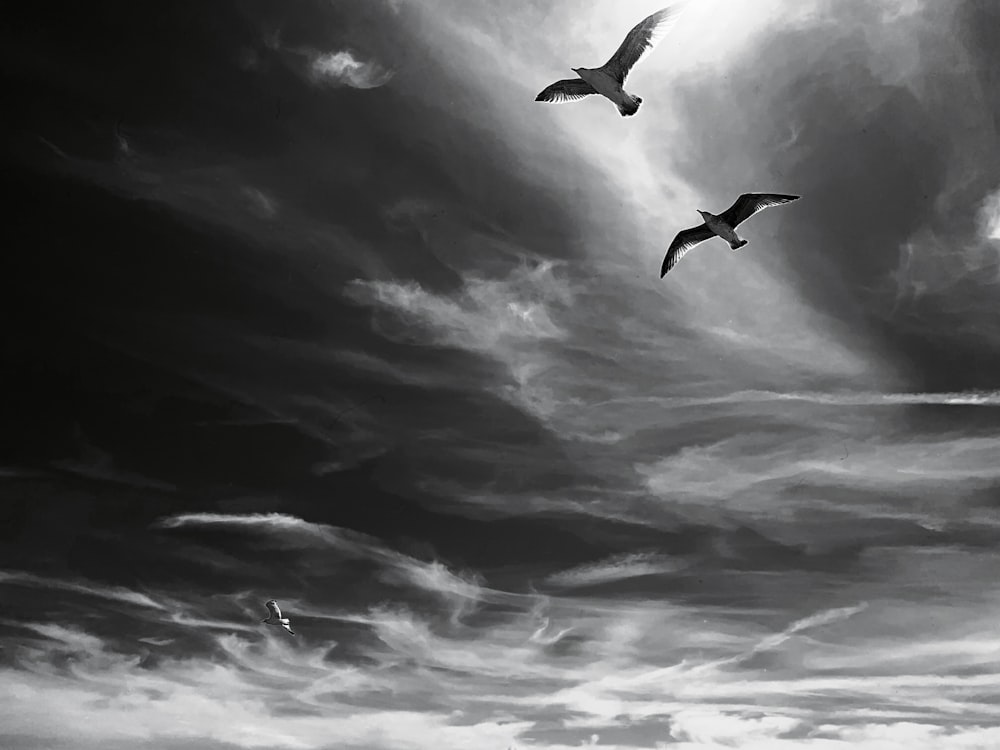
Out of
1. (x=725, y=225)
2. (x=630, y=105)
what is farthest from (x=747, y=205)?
(x=630, y=105)

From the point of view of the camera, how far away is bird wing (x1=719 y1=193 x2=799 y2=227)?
2106 centimetres

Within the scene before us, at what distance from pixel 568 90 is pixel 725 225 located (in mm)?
5719

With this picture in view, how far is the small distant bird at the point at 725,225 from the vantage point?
21280 mm

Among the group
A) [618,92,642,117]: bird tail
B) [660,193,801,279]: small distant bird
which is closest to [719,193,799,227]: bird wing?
[660,193,801,279]: small distant bird

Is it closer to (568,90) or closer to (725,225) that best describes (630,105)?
(568,90)

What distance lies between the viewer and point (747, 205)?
21.8 metres

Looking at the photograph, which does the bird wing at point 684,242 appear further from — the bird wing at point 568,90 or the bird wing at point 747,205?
the bird wing at point 568,90

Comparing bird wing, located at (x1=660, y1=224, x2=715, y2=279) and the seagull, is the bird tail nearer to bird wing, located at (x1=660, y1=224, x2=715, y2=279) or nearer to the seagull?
the seagull

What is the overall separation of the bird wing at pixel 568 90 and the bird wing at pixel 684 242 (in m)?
5.55

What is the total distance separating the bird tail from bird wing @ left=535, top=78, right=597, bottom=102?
2.97 feet

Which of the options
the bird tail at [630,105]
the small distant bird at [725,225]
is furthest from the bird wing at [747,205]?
the bird tail at [630,105]

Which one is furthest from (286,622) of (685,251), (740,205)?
(740,205)

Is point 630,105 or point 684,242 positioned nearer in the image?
point 630,105

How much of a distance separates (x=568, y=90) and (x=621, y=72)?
1798mm
